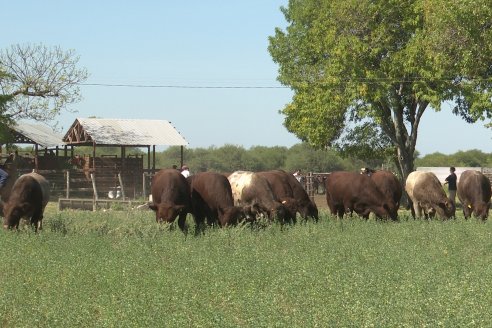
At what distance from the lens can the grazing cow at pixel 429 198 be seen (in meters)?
22.1

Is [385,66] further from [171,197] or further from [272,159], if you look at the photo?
[272,159]

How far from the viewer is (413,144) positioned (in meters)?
38.3

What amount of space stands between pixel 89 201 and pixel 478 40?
15823mm

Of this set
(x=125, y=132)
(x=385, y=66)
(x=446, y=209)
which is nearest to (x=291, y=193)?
(x=446, y=209)

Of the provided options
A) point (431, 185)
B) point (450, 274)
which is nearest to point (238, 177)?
point (431, 185)

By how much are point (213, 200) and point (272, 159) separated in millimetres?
87650

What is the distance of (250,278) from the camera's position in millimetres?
10648

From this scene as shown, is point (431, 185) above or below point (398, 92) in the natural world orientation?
below

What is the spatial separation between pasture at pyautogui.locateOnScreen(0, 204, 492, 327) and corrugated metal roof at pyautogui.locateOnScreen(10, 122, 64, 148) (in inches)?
1208

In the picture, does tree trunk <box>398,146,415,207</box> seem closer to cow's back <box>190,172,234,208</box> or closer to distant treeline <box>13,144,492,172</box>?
cow's back <box>190,172,234,208</box>

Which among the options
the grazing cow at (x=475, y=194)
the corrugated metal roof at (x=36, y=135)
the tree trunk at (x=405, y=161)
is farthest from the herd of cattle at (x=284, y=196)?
the corrugated metal roof at (x=36, y=135)

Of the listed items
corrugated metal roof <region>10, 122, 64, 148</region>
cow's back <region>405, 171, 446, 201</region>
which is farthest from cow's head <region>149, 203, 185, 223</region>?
corrugated metal roof <region>10, 122, 64, 148</region>

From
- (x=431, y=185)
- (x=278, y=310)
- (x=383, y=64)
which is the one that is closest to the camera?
(x=278, y=310)

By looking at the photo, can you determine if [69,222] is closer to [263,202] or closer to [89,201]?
[263,202]
